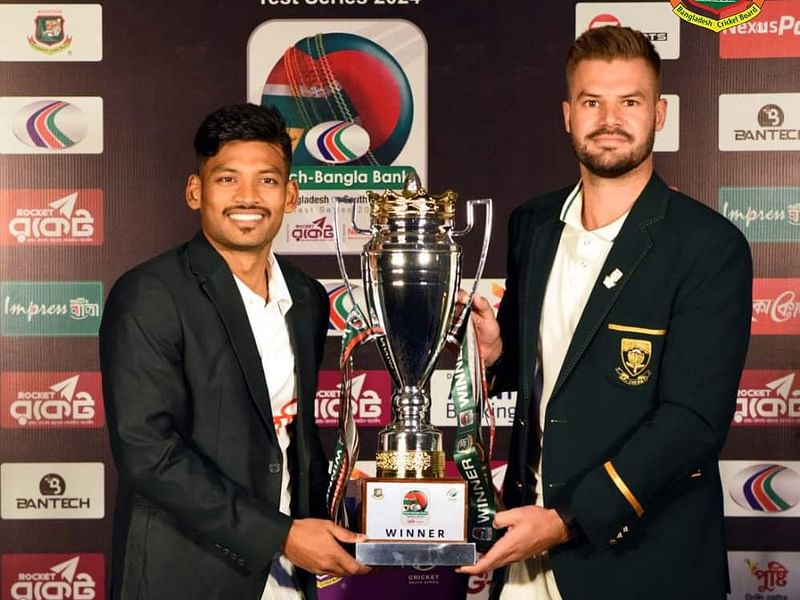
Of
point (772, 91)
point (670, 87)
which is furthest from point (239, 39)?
point (772, 91)

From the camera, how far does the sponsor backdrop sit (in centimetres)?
410

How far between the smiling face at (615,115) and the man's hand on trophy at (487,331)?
394 millimetres

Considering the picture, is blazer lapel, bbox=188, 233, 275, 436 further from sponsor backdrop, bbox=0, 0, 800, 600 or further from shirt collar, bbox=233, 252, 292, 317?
sponsor backdrop, bbox=0, 0, 800, 600

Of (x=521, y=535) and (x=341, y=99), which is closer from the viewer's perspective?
(x=521, y=535)

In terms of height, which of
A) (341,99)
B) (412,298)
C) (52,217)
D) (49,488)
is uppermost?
(341,99)

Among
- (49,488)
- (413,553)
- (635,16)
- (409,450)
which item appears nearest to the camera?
(413,553)

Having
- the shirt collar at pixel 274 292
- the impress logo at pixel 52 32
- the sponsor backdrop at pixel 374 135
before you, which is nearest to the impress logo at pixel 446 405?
the sponsor backdrop at pixel 374 135

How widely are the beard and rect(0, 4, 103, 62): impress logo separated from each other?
2109 millimetres

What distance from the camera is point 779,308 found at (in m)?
4.12

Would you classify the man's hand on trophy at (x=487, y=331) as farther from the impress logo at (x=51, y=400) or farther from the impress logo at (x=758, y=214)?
the impress logo at (x=51, y=400)

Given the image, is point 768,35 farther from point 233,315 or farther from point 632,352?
point 233,315

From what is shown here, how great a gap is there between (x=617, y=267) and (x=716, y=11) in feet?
6.14

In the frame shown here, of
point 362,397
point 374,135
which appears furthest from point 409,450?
point 374,135

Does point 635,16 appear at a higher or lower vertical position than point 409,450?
higher
